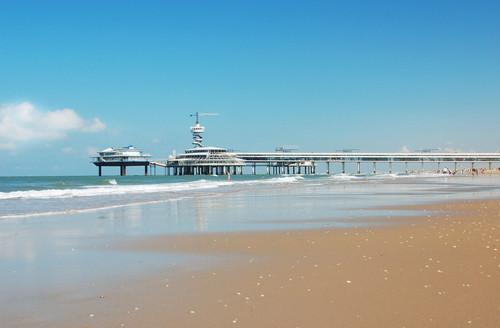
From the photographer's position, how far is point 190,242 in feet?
33.6

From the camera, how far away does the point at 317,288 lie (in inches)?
242

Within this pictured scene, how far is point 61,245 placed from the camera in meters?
9.98

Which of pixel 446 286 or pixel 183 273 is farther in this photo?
pixel 183 273

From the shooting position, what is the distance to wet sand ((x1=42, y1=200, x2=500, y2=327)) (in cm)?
500

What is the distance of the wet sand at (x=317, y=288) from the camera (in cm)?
500

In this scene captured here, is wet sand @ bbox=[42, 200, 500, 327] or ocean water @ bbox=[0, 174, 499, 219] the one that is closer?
wet sand @ bbox=[42, 200, 500, 327]

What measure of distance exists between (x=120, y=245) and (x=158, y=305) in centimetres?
471

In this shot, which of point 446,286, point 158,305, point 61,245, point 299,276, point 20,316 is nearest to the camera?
point 20,316

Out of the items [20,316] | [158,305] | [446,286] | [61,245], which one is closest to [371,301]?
[446,286]

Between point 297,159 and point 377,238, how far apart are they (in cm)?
12414

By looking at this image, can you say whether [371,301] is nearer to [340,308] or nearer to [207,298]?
[340,308]

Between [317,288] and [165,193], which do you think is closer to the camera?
[317,288]

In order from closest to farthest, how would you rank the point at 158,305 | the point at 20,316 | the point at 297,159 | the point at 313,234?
the point at 20,316, the point at 158,305, the point at 313,234, the point at 297,159

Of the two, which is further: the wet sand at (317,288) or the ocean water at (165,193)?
the ocean water at (165,193)
